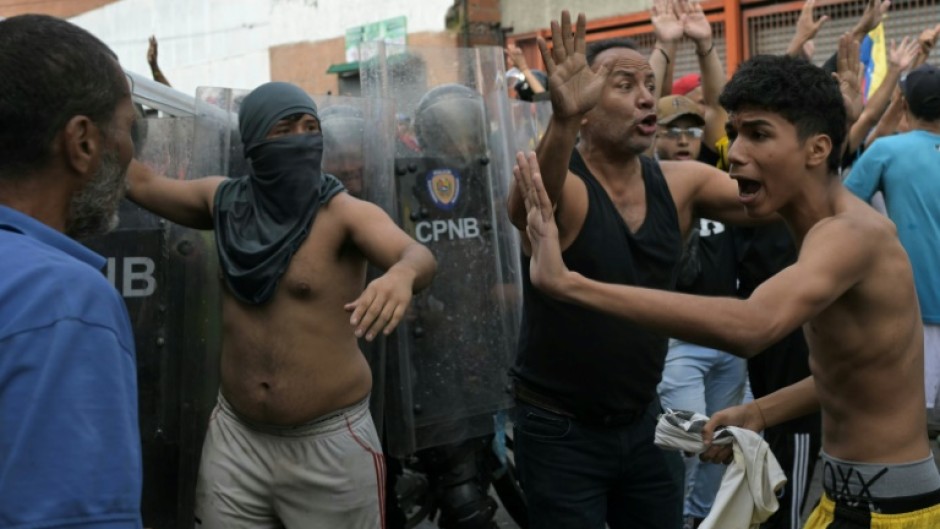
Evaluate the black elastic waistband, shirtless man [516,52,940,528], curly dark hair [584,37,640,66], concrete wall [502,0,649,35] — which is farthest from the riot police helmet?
concrete wall [502,0,649,35]

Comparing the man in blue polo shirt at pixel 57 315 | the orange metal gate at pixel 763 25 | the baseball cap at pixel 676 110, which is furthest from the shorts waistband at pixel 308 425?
the orange metal gate at pixel 763 25

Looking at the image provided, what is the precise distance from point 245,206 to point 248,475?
856 mm

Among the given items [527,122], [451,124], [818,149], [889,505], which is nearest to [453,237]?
[451,124]

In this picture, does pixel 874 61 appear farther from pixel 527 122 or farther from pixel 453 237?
pixel 453 237

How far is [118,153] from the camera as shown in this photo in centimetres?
191

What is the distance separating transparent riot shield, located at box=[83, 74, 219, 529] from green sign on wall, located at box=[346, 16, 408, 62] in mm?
9710

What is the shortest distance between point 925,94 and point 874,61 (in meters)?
3.26

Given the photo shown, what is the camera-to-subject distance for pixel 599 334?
359cm

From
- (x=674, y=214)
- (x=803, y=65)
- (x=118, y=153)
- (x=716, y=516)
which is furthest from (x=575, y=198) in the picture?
(x=118, y=153)

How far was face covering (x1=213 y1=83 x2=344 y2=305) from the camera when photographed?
3750 millimetres

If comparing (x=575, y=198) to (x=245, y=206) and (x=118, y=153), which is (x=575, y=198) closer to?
(x=245, y=206)

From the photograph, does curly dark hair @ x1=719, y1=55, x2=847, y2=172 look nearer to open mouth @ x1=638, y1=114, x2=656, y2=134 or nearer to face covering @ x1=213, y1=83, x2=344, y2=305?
open mouth @ x1=638, y1=114, x2=656, y2=134

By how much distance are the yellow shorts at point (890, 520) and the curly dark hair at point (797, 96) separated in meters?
0.85

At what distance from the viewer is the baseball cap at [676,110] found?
19.3 ft
